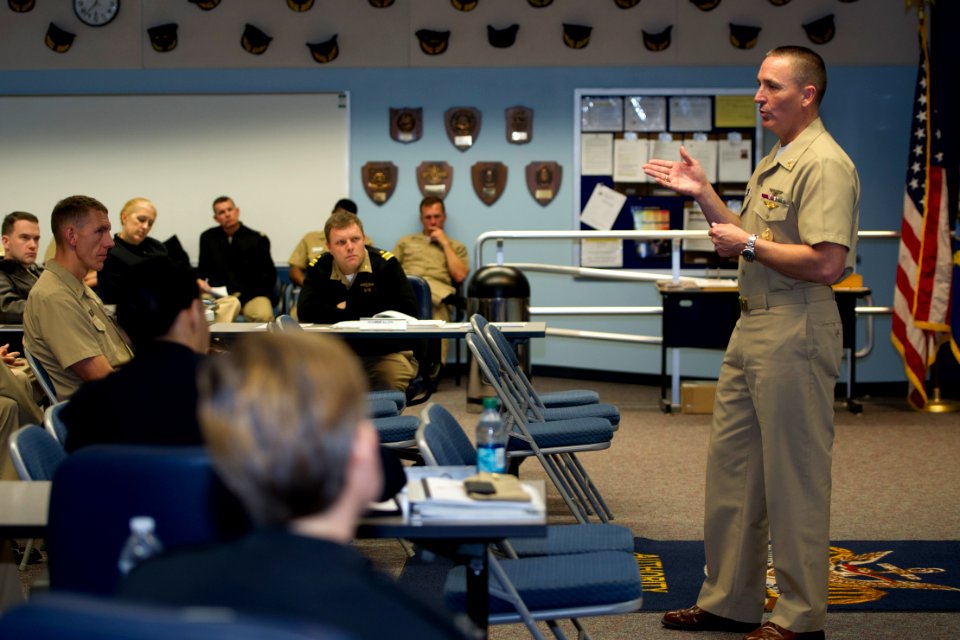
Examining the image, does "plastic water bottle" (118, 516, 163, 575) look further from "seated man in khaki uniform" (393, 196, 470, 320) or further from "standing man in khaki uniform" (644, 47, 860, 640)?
"seated man in khaki uniform" (393, 196, 470, 320)

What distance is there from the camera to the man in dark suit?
359 inches

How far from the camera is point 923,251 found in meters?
8.05

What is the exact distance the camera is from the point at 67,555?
1819mm

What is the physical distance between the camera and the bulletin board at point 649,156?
9461mm

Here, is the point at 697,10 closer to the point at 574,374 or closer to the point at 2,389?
the point at 574,374

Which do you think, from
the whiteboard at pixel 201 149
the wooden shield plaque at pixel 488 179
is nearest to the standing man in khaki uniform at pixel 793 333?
the wooden shield plaque at pixel 488 179

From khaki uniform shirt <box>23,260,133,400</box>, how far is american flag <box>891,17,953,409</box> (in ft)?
19.1

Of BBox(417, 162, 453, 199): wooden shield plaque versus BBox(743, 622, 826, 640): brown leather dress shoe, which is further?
BBox(417, 162, 453, 199): wooden shield plaque

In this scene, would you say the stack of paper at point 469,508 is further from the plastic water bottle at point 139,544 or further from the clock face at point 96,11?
the clock face at point 96,11

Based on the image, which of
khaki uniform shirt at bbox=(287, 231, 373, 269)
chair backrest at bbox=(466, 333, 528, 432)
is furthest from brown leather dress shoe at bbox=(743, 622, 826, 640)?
khaki uniform shirt at bbox=(287, 231, 373, 269)

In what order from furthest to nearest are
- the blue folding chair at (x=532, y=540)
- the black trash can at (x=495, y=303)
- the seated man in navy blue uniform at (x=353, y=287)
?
the black trash can at (x=495, y=303) < the seated man in navy blue uniform at (x=353, y=287) < the blue folding chair at (x=532, y=540)

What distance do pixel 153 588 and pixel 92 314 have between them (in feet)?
10.3

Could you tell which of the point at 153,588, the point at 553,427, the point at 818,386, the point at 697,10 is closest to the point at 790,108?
the point at 818,386

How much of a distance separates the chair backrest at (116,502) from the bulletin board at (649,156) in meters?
7.89
